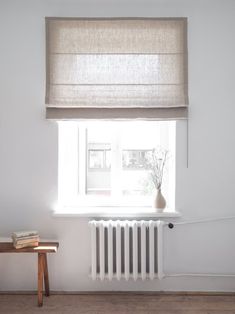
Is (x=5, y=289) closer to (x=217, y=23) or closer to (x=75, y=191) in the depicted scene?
(x=75, y=191)

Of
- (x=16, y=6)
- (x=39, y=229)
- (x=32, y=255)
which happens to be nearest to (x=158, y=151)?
(x=39, y=229)

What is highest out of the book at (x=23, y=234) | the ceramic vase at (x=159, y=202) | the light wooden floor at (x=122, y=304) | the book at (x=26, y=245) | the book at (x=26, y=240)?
the ceramic vase at (x=159, y=202)

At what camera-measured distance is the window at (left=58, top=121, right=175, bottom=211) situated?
2826mm

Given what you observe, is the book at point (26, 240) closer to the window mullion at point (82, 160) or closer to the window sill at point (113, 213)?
the window sill at point (113, 213)

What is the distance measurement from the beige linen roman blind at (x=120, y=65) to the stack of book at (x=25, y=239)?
0.99 m

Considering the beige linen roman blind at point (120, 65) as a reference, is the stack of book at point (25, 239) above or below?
below

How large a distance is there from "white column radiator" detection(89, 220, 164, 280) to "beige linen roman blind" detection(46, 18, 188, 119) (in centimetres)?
93

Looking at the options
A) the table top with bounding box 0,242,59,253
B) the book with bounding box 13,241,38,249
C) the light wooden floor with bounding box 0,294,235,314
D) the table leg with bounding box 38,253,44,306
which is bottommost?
the light wooden floor with bounding box 0,294,235,314

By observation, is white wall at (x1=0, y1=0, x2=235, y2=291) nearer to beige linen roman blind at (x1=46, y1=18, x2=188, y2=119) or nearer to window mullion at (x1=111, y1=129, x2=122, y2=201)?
beige linen roman blind at (x1=46, y1=18, x2=188, y2=119)

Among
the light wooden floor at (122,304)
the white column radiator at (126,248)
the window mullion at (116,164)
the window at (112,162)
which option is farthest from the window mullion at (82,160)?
the light wooden floor at (122,304)

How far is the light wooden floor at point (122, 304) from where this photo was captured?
231 cm

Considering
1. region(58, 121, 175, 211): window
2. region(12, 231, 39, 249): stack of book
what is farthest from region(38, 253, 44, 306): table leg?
region(58, 121, 175, 211): window

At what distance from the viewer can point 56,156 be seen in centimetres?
257

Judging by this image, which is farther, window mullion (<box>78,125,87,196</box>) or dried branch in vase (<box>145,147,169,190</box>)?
window mullion (<box>78,125,87,196</box>)
